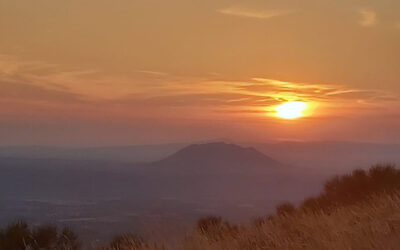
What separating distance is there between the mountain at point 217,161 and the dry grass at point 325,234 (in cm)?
7589


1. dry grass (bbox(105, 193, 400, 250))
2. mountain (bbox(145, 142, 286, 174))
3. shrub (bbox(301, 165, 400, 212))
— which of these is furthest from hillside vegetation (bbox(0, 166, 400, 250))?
mountain (bbox(145, 142, 286, 174))

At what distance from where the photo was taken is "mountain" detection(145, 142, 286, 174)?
9456cm

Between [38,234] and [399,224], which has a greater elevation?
[38,234]

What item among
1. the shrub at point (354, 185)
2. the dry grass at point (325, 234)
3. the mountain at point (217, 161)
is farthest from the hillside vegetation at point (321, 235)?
the mountain at point (217, 161)

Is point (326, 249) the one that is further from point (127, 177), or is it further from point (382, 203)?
point (127, 177)

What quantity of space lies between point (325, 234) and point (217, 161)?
96971mm

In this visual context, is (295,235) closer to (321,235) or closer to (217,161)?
(321,235)

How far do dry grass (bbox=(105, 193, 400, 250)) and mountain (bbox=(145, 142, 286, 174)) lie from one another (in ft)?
249

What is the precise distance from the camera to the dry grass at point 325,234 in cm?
905

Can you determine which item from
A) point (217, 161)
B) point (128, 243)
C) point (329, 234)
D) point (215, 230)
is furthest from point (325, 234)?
point (217, 161)

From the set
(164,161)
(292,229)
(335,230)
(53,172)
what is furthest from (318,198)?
(164,161)

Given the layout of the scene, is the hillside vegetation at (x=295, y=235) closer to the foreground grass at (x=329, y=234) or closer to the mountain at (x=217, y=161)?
the foreground grass at (x=329, y=234)

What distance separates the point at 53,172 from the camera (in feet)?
268

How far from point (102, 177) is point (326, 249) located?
66251 millimetres
